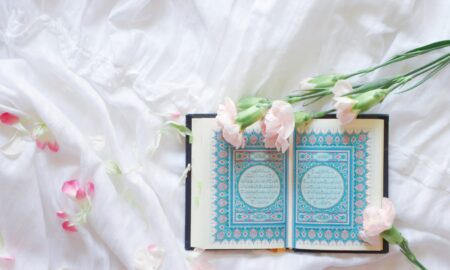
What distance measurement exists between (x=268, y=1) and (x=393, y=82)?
22cm

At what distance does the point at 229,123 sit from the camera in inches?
28.0

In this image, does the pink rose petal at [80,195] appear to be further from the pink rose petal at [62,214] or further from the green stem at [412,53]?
the green stem at [412,53]

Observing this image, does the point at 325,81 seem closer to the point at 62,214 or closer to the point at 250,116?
the point at 250,116

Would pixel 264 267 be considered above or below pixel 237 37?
below

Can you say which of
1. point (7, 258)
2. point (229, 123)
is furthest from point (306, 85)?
point (7, 258)

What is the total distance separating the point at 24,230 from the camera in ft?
2.54

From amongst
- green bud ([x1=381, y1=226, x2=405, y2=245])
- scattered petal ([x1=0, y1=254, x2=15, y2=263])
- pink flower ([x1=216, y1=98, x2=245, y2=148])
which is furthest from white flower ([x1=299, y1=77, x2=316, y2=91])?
scattered petal ([x1=0, y1=254, x2=15, y2=263])

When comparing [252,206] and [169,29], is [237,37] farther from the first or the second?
[252,206]

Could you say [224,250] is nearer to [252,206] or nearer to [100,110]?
[252,206]

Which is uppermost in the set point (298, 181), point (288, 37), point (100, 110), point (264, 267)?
point (288, 37)

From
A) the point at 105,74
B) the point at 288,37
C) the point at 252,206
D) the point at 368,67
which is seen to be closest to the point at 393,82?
the point at 368,67

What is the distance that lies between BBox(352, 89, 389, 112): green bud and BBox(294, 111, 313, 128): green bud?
72 mm

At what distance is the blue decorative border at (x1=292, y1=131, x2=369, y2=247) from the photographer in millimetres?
767

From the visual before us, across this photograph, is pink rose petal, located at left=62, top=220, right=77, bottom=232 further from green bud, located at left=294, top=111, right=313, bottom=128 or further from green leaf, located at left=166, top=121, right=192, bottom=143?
green bud, located at left=294, top=111, right=313, bottom=128
